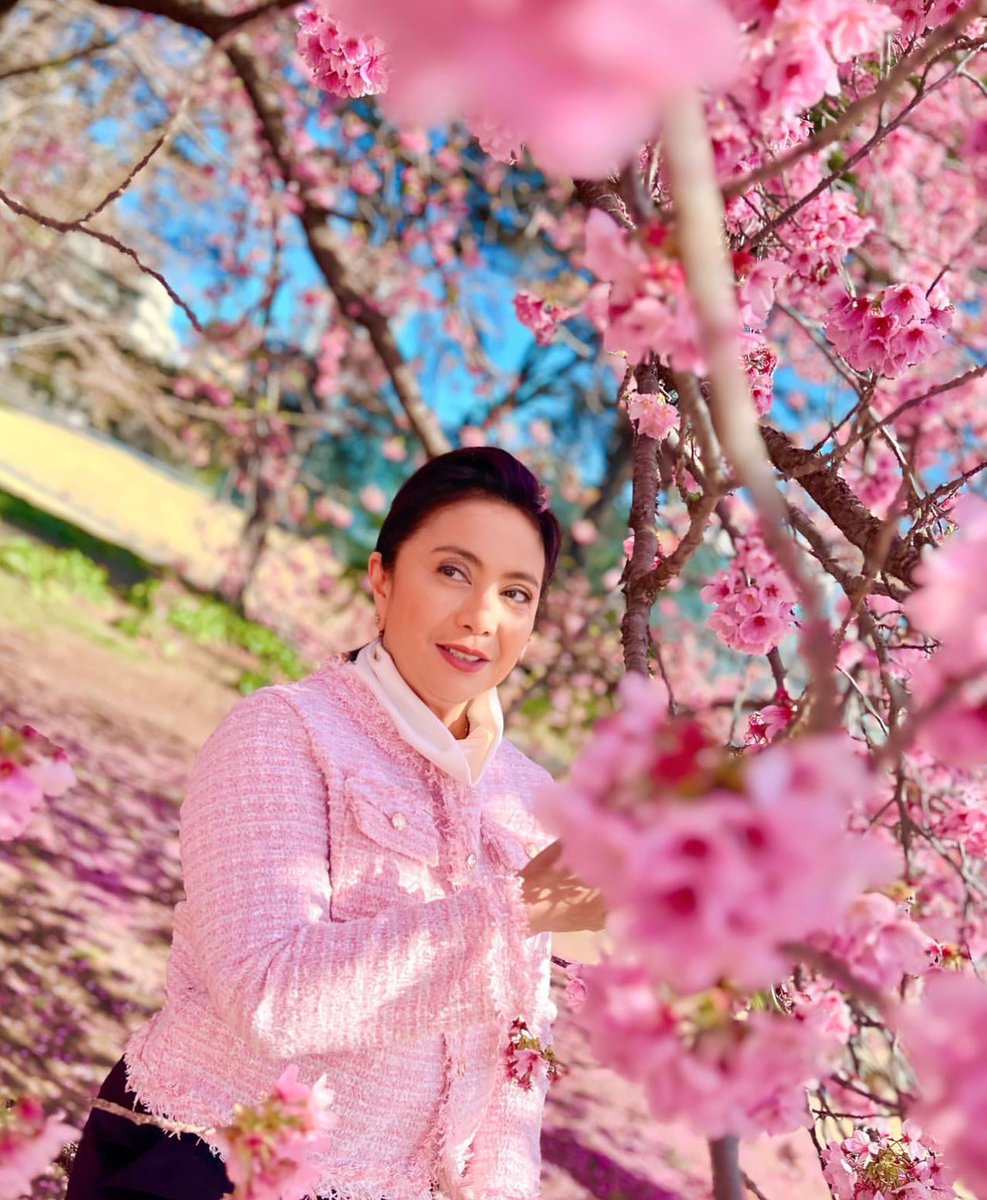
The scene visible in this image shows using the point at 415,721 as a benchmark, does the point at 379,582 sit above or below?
above

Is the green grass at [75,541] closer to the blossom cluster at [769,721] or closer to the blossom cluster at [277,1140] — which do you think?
the blossom cluster at [769,721]

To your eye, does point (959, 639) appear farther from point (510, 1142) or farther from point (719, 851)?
point (510, 1142)

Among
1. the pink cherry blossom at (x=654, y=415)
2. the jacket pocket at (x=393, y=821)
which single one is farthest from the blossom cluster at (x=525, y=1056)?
the pink cherry blossom at (x=654, y=415)

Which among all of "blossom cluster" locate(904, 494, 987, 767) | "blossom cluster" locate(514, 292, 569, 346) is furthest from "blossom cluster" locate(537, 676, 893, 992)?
"blossom cluster" locate(514, 292, 569, 346)

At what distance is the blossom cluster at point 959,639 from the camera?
56cm

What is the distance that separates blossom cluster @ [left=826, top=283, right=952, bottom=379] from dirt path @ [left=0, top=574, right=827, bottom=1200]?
2.66 metres

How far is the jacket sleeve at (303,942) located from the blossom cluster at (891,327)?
105 cm

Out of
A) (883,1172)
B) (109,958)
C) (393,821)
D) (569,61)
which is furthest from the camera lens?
(109,958)

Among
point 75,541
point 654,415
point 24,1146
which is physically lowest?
point 24,1146

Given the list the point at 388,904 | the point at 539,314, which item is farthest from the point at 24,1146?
the point at 539,314

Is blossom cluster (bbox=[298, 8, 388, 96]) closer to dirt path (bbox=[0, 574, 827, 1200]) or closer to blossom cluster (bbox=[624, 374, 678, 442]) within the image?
blossom cluster (bbox=[624, 374, 678, 442])

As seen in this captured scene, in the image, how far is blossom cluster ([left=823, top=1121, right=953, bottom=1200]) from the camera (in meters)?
1.45

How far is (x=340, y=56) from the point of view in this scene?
→ 1877mm

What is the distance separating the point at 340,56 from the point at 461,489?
81 cm
